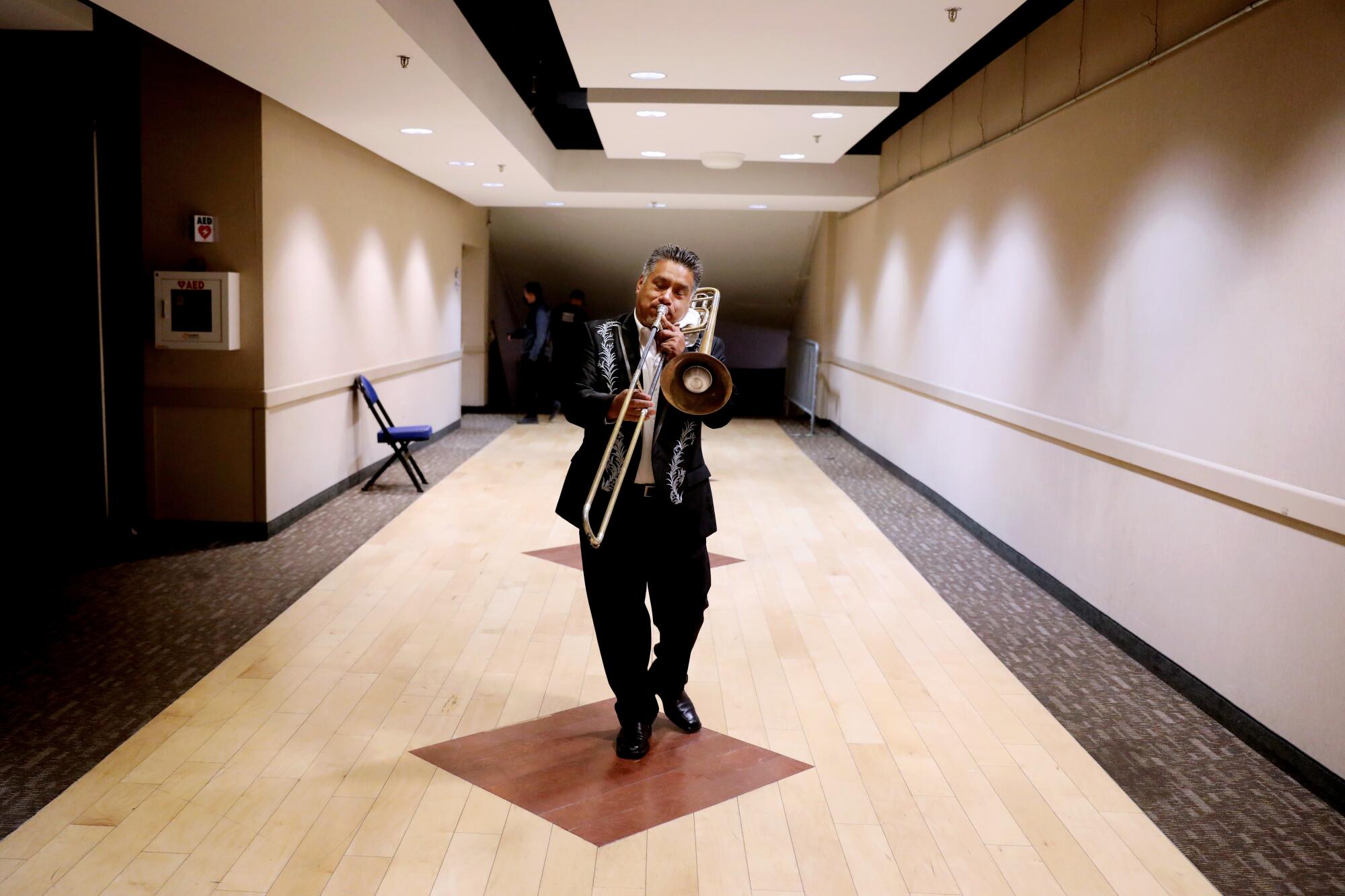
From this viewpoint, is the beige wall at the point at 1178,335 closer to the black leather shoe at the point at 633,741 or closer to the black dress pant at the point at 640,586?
the black dress pant at the point at 640,586

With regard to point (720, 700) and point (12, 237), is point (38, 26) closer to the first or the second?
point (12, 237)

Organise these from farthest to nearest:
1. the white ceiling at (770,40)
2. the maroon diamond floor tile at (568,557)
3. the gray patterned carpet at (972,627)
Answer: the maroon diamond floor tile at (568,557)
the white ceiling at (770,40)
the gray patterned carpet at (972,627)

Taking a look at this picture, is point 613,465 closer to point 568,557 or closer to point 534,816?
point 534,816

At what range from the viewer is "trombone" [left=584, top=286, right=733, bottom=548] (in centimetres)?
297

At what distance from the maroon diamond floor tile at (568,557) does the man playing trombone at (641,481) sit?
2.35 metres

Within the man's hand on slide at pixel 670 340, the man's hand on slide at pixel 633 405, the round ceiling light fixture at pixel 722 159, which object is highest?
the round ceiling light fixture at pixel 722 159

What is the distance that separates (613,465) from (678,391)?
311 millimetres

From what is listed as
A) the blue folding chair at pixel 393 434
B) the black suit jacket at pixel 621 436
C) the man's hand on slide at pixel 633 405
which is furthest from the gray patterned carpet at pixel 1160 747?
the blue folding chair at pixel 393 434

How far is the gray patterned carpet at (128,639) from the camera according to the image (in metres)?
3.22

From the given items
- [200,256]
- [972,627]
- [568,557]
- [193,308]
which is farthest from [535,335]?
[972,627]

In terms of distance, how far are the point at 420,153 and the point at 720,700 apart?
18.0 ft

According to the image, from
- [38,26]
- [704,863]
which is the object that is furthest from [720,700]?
[38,26]

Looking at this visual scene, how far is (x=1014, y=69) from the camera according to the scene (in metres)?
6.26

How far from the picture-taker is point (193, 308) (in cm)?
571
